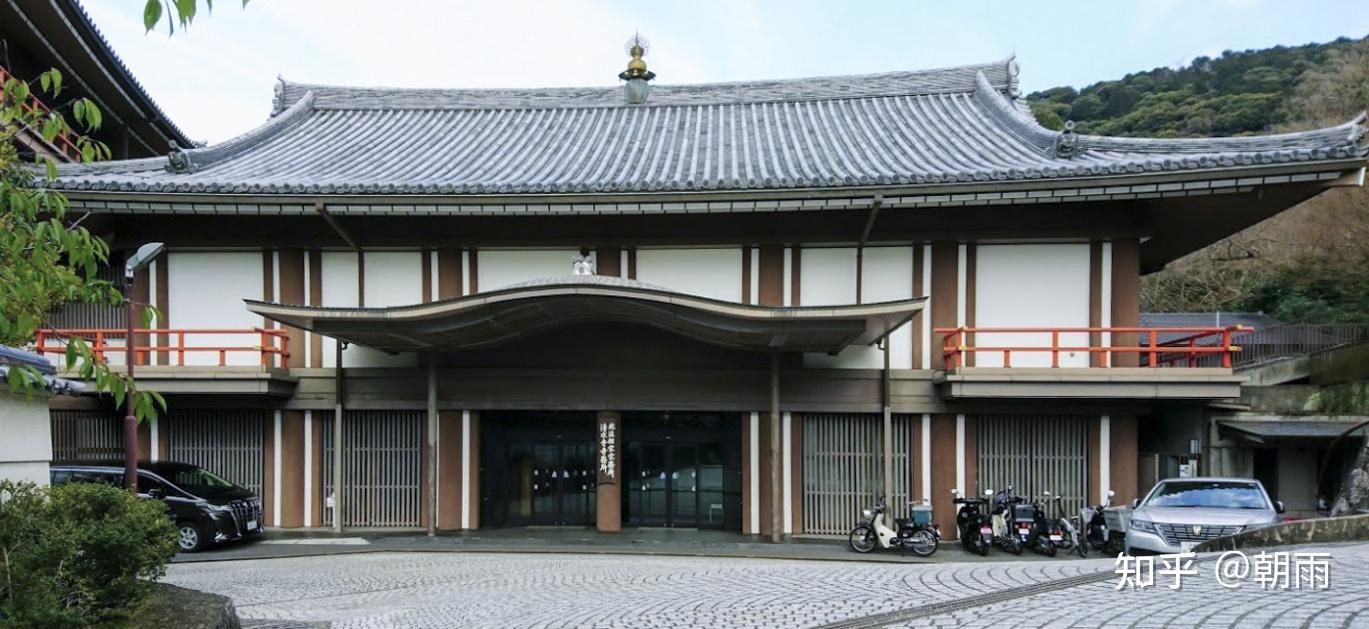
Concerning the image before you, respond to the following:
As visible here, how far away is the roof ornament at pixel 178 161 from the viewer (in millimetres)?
18016

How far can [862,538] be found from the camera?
15.6 m

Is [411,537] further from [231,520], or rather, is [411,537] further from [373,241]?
[373,241]

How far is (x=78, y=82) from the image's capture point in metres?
24.6

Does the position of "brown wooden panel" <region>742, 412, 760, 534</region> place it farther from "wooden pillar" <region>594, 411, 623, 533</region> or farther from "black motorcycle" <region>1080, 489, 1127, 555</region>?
"black motorcycle" <region>1080, 489, 1127, 555</region>

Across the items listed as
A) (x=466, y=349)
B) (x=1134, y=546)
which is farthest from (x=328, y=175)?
(x=1134, y=546)

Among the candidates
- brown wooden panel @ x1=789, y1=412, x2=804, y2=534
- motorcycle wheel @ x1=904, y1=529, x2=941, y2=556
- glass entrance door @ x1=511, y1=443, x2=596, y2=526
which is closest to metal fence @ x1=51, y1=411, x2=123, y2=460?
glass entrance door @ x1=511, y1=443, x2=596, y2=526

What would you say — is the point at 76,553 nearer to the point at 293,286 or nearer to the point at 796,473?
the point at 293,286

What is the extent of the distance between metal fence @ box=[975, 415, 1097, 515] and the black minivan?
13353mm

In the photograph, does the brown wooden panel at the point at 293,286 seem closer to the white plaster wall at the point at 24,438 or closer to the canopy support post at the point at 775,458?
the canopy support post at the point at 775,458

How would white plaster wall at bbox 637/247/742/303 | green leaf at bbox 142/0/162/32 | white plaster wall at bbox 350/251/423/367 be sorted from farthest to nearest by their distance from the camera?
1. white plaster wall at bbox 350/251/423/367
2. white plaster wall at bbox 637/247/742/303
3. green leaf at bbox 142/0/162/32

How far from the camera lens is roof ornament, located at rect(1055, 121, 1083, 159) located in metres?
17.0

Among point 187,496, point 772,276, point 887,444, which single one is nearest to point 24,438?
point 187,496

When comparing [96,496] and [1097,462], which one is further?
[1097,462]

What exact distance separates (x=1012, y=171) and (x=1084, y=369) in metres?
3.66
